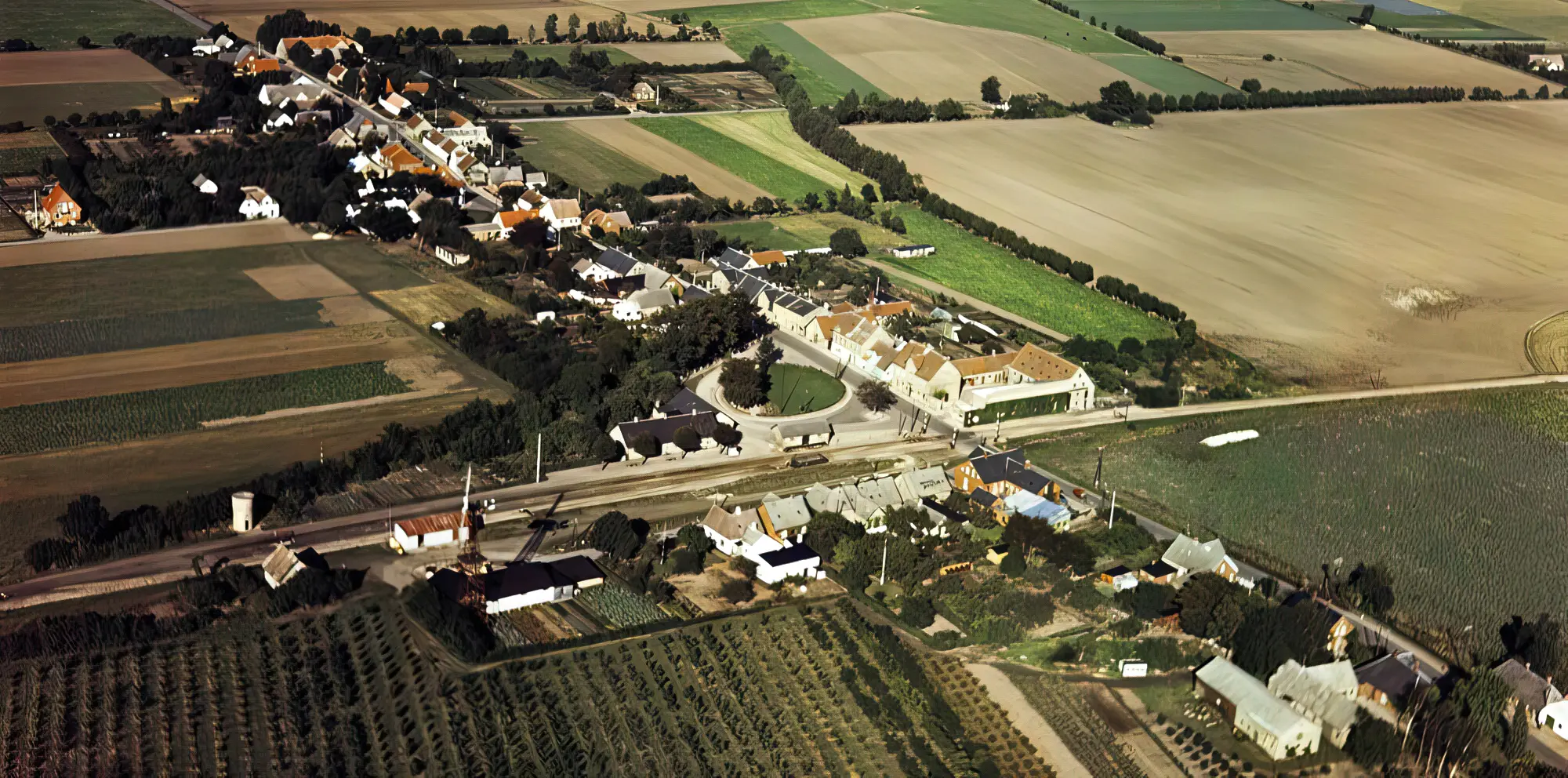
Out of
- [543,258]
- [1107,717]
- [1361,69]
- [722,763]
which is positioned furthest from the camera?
[1361,69]

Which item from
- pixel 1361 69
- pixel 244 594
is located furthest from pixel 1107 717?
pixel 1361 69

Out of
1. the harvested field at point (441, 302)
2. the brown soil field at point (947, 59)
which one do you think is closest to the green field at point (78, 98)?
the harvested field at point (441, 302)

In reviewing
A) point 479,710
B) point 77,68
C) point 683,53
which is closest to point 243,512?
point 479,710

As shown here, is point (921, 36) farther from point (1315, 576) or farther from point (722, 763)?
point (722, 763)

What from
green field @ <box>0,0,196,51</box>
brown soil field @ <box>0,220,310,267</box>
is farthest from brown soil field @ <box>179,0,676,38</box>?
brown soil field @ <box>0,220,310,267</box>

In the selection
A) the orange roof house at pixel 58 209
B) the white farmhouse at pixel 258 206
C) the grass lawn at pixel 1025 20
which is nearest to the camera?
the orange roof house at pixel 58 209

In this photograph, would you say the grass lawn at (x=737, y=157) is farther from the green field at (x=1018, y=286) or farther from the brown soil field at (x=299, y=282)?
the brown soil field at (x=299, y=282)
